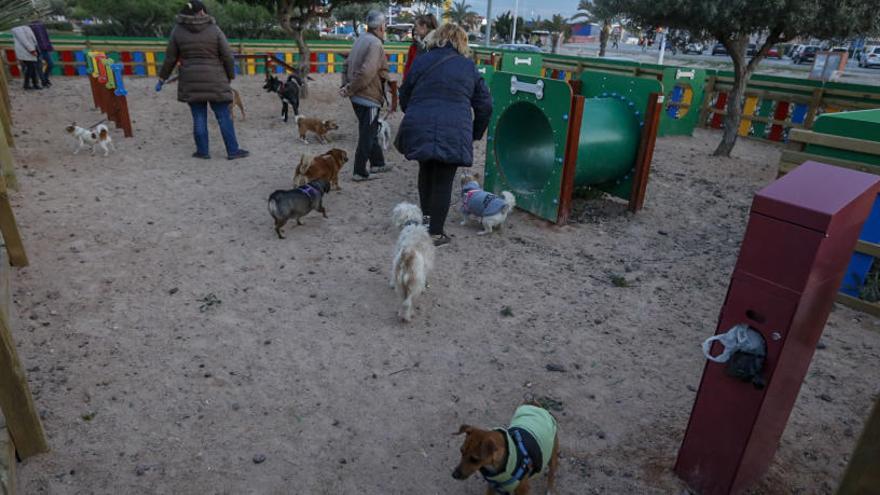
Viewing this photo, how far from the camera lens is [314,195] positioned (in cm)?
538

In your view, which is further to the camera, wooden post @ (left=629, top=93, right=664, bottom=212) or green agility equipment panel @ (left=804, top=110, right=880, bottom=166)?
wooden post @ (left=629, top=93, right=664, bottom=212)

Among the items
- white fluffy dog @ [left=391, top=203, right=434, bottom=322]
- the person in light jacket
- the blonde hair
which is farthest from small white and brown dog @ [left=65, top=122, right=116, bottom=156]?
white fluffy dog @ [left=391, top=203, right=434, bottom=322]

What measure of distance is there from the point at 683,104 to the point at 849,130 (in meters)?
7.55

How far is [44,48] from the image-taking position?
41.8 ft

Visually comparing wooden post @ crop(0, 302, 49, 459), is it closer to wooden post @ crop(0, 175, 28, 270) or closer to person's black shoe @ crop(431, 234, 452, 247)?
wooden post @ crop(0, 175, 28, 270)

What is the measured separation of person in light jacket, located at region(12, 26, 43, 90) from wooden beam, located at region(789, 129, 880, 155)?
14139mm

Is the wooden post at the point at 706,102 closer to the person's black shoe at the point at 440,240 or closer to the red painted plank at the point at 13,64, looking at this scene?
the person's black shoe at the point at 440,240

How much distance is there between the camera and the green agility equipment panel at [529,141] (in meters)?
5.57

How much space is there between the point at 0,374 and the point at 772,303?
10.7ft

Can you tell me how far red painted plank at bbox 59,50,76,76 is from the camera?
1395 cm

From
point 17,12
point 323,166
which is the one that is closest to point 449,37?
point 323,166

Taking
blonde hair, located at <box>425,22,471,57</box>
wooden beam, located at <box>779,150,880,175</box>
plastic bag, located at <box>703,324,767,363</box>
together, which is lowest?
plastic bag, located at <box>703,324,767,363</box>

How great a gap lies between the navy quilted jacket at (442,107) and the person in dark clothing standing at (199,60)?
3782 millimetres

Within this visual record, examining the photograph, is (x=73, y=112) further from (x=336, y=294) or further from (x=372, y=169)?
(x=336, y=294)
